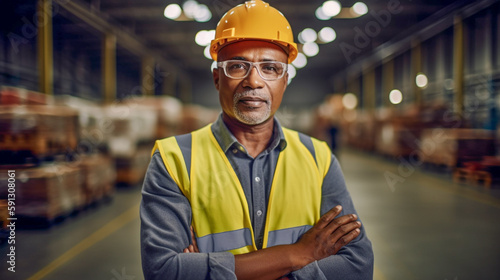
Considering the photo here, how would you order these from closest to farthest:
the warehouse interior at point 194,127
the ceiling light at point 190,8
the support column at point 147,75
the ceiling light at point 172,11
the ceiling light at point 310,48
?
the warehouse interior at point 194,127 < the ceiling light at point 190,8 < the ceiling light at point 172,11 < the support column at point 147,75 < the ceiling light at point 310,48

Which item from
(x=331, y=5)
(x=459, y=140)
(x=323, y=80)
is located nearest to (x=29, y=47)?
(x=331, y=5)

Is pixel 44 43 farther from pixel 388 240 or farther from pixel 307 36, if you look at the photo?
pixel 307 36

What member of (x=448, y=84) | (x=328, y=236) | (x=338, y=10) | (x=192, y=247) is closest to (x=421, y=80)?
(x=448, y=84)

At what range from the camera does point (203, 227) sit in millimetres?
1686

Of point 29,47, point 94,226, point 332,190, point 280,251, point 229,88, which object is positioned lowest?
point 94,226

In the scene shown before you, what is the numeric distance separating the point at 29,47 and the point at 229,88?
50.1 ft

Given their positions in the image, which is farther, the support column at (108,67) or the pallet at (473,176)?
the support column at (108,67)

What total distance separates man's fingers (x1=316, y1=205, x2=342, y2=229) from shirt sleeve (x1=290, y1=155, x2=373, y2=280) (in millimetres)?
42

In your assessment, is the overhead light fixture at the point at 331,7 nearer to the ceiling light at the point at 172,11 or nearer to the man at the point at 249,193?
the ceiling light at the point at 172,11

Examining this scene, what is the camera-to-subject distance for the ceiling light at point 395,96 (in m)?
20.2

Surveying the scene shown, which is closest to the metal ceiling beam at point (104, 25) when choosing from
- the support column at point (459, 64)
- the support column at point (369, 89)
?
the support column at point (459, 64)

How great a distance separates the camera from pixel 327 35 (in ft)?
51.4

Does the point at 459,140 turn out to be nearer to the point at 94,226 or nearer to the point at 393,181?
the point at 393,181

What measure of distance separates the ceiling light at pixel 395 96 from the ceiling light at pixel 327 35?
5992 millimetres
